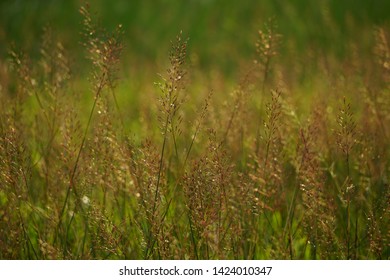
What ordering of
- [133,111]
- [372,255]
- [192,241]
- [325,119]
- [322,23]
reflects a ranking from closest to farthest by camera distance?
[192,241], [372,255], [325,119], [133,111], [322,23]

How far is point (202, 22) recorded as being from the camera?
22.5 feet

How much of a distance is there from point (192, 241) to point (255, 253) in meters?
0.26

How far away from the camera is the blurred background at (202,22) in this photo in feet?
20.4

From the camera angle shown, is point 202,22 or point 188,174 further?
point 202,22

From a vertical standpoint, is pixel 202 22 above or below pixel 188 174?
above

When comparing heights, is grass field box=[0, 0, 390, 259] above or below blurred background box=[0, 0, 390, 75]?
below

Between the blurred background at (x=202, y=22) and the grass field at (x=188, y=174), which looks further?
the blurred background at (x=202, y=22)

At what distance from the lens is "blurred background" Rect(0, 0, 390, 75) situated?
6.23 metres

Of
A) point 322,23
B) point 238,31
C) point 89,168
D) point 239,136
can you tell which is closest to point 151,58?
point 238,31

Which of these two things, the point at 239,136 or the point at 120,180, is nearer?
the point at 120,180

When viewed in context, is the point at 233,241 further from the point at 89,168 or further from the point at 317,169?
the point at 89,168

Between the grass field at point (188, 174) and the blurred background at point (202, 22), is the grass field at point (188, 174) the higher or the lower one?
the lower one
